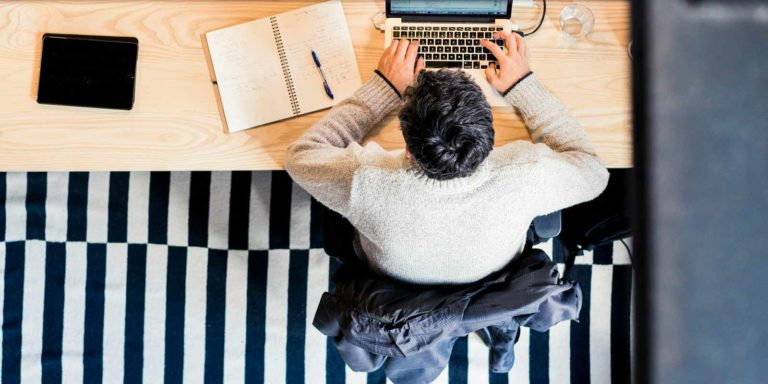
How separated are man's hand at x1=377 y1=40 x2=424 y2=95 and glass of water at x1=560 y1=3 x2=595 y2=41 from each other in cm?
32

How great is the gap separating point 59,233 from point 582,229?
5.12 ft

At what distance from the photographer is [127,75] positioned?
132 centimetres

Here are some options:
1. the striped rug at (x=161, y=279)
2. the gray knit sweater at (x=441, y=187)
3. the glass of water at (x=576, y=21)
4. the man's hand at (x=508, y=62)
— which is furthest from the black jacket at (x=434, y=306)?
the striped rug at (x=161, y=279)

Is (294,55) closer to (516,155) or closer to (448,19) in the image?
(448,19)

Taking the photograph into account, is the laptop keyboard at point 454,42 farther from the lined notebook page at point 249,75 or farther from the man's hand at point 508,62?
the lined notebook page at point 249,75

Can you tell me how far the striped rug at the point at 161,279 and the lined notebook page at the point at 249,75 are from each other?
1.91 ft

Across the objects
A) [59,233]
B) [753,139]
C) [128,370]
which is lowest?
[128,370]

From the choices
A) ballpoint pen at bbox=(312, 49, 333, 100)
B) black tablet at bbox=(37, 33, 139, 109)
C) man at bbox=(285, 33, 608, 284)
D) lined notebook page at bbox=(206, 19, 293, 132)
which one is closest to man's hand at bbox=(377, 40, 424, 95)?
man at bbox=(285, 33, 608, 284)

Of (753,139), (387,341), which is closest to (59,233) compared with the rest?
(387,341)

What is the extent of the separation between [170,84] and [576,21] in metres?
0.88

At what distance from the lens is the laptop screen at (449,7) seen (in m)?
1.30

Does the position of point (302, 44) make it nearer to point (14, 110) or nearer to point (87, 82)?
point (87, 82)

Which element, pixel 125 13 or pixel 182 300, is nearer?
pixel 125 13

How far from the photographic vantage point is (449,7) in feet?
4.28
